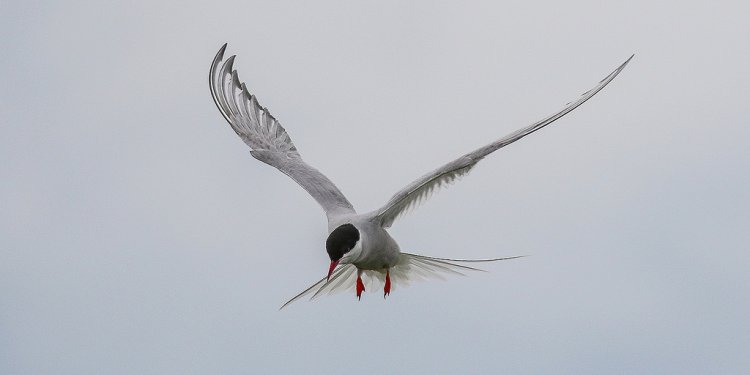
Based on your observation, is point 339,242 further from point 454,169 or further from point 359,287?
point 359,287

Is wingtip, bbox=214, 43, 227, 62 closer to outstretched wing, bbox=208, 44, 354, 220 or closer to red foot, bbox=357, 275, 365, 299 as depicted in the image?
outstretched wing, bbox=208, 44, 354, 220

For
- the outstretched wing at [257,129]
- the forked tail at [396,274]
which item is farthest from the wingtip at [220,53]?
the forked tail at [396,274]

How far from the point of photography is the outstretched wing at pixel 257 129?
1307 centimetres

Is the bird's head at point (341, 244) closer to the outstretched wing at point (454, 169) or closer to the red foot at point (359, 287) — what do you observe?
the outstretched wing at point (454, 169)

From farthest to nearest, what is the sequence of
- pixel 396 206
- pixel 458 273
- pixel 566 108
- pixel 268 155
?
pixel 268 155 → pixel 458 273 → pixel 396 206 → pixel 566 108

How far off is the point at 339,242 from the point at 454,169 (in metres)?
1.24

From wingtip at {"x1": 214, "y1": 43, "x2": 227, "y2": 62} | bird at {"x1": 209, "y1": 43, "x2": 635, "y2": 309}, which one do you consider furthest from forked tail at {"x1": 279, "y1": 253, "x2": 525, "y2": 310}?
wingtip at {"x1": 214, "y1": 43, "x2": 227, "y2": 62}

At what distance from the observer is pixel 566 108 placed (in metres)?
10.6

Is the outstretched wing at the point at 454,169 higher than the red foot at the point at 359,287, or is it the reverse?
the outstretched wing at the point at 454,169

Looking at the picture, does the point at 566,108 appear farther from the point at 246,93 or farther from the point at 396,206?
the point at 246,93

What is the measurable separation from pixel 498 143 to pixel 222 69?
170 inches

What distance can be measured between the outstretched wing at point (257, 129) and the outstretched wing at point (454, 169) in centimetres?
146

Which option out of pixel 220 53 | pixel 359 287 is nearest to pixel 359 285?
pixel 359 287

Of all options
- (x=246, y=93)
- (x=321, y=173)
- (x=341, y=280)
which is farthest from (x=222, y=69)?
(x=341, y=280)
